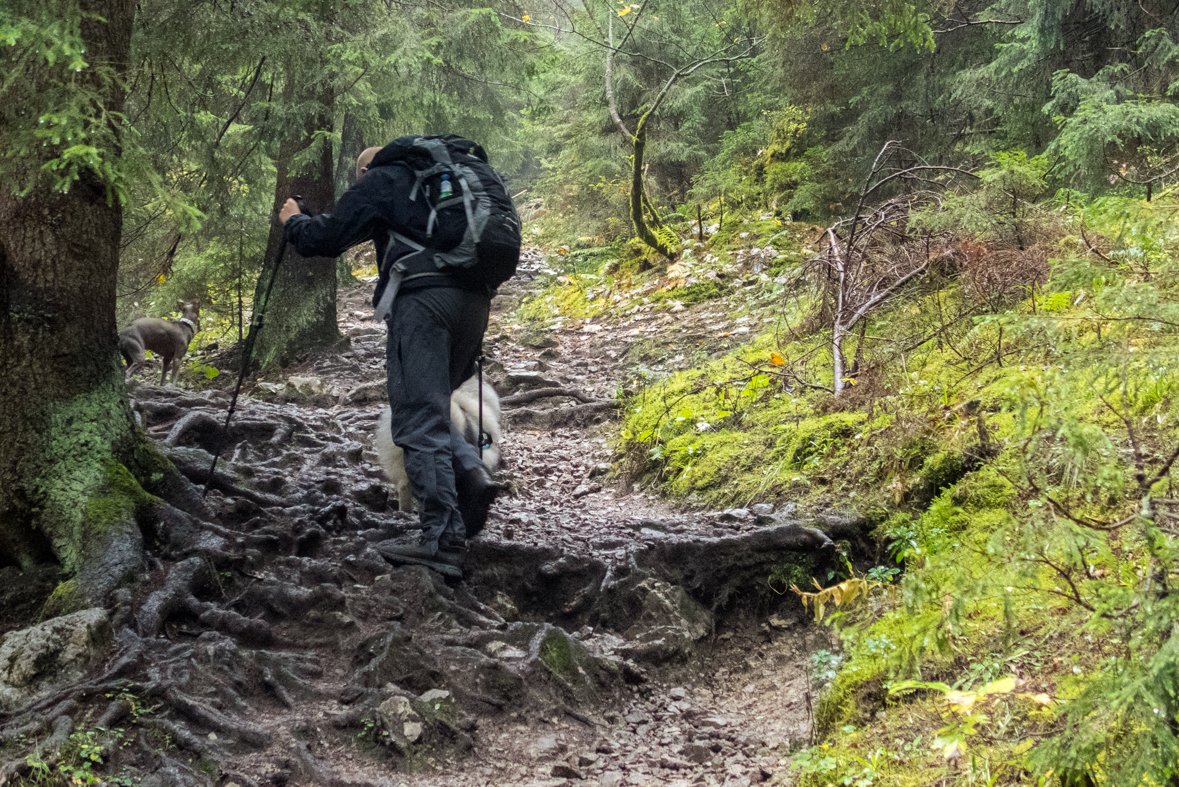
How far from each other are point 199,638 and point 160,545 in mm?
823

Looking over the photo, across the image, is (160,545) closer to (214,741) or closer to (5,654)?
(5,654)

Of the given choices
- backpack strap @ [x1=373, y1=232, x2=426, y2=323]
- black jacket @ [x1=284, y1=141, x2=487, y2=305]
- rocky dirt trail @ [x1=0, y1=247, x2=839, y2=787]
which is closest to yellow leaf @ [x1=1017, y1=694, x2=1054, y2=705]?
rocky dirt trail @ [x1=0, y1=247, x2=839, y2=787]

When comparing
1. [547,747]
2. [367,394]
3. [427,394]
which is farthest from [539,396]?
[547,747]

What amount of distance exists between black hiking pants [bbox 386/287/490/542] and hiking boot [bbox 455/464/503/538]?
0.18m

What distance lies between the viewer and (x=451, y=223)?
4062 millimetres

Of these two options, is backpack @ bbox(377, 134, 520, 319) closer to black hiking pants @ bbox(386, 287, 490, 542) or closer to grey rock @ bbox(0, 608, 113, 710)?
black hiking pants @ bbox(386, 287, 490, 542)

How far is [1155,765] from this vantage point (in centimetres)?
160

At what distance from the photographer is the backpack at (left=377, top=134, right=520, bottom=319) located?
406 centimetres

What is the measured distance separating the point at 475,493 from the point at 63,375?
7.35 ft

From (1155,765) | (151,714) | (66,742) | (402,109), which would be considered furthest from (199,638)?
(402,109)

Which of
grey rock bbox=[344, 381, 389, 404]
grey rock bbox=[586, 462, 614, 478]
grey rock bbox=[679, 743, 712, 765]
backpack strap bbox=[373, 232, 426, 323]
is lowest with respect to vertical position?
grey rock bbox=[586, 462, 614, 478]

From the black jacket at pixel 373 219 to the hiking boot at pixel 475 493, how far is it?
1120 mm

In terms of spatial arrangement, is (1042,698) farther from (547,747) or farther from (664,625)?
(664,625)

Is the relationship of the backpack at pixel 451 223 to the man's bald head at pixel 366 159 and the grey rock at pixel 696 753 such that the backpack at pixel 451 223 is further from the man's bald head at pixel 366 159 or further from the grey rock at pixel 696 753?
the grey rock at pixel 696 753
